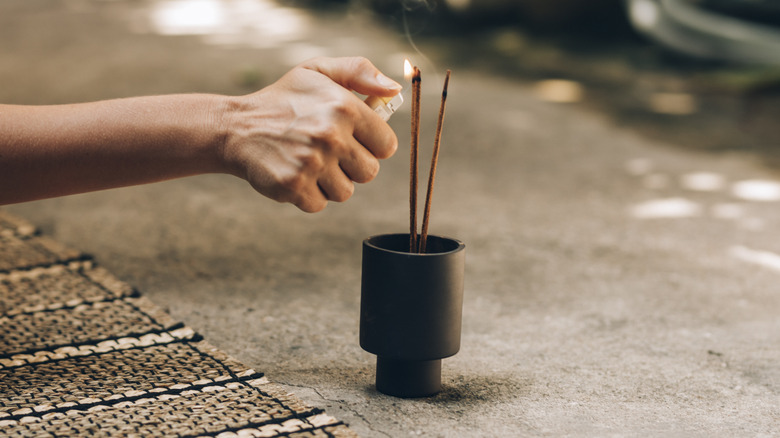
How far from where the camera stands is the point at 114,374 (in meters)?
1.55

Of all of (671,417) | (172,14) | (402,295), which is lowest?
(671,417)

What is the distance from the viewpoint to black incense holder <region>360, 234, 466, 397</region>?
1384mm

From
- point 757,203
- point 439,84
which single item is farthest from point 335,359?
point 439,84

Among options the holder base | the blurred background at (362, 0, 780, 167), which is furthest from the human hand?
the blurred background at (362, 0, 780, 167)

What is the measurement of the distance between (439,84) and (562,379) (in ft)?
12.5

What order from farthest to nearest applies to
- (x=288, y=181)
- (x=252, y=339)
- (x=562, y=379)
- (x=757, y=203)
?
(x=757, y=203) < (x=252, y=339) < (x=562, y=379) < (x=288, y=181)

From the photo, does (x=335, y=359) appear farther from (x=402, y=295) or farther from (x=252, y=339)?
(x=402, y=295)

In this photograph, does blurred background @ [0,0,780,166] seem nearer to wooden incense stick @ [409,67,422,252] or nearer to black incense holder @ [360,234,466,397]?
wooden incense stick @ [409,67,422,252]

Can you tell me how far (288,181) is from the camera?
136 cm

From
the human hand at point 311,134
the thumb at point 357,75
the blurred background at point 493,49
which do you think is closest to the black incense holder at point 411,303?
the human hand at point 311,134

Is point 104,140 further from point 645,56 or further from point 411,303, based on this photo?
point 645,56

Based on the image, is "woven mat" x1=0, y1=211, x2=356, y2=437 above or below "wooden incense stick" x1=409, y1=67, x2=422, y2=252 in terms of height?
below

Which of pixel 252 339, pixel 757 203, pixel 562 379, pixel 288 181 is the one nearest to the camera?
pixel 288 181

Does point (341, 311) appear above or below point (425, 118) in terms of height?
below
